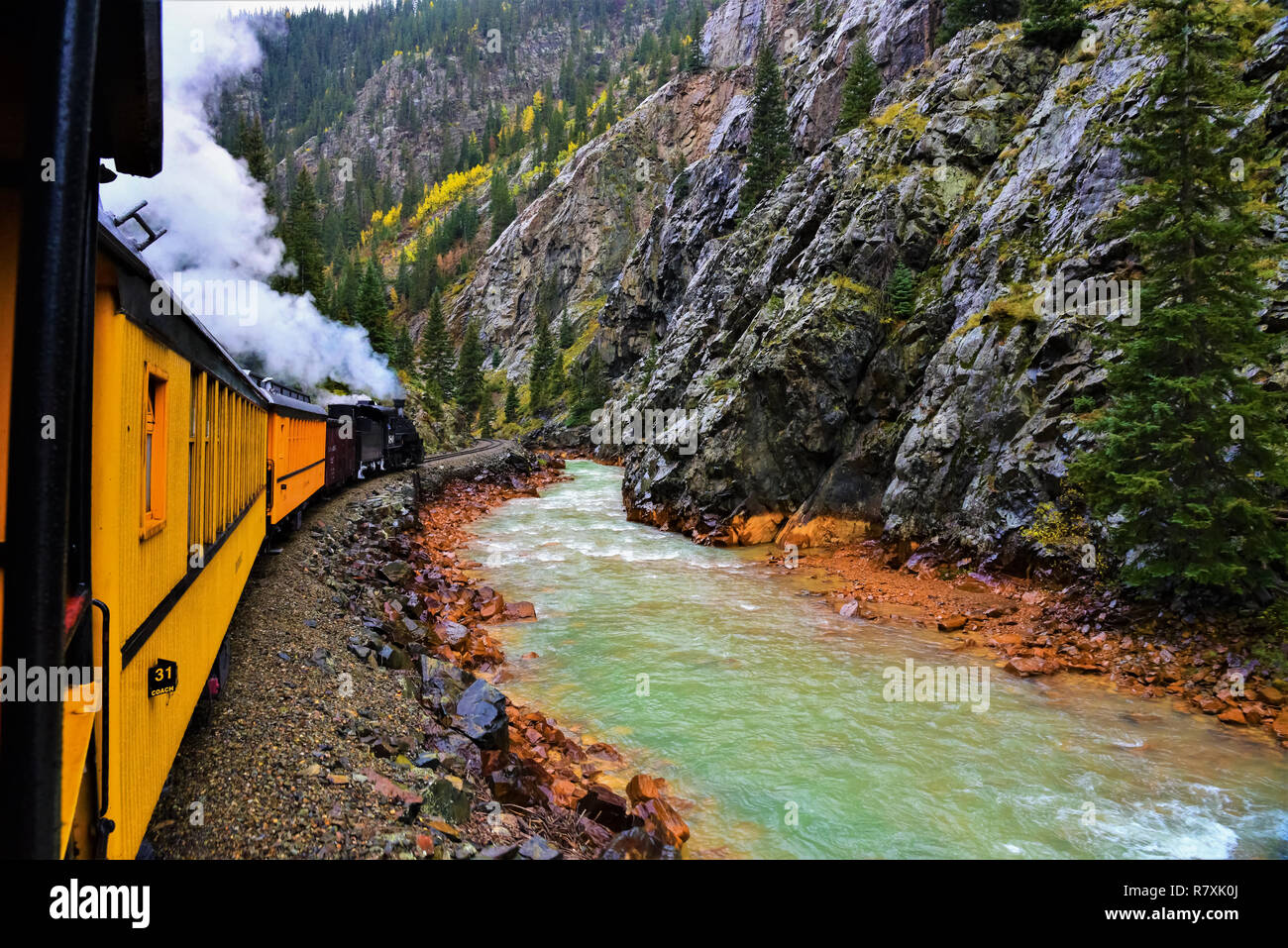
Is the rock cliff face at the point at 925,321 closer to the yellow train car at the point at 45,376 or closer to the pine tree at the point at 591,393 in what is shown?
the yellow train car at the point at 45,376

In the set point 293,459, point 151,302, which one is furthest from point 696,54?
point 151,302

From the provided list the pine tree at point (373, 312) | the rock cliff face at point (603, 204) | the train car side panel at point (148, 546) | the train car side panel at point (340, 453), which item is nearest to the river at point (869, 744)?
the train car side panel at point (148, 546)

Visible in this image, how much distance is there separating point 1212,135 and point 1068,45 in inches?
757

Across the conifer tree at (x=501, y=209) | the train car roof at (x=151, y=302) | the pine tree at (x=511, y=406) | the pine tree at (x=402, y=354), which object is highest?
the conifer tree at (x=501, y=209)

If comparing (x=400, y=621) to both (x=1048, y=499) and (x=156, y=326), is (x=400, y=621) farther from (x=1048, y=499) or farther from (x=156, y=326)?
(x=1048, y=499)

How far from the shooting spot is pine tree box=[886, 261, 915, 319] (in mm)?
20406

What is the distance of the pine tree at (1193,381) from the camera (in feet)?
31.3

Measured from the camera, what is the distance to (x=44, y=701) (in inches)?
48.5

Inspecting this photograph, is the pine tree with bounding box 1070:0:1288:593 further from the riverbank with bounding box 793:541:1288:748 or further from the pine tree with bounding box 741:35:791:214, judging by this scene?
the pine tree with bounding box 741:35:791:214

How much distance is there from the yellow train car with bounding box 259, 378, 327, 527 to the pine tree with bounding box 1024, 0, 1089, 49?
29.6 metres

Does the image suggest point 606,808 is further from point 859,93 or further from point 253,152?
point 253,152

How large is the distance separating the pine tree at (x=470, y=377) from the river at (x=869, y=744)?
6908 cm

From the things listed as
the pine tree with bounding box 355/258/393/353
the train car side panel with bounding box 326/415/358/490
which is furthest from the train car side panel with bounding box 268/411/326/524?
the pine tree with bounding box 355/258/393/353
